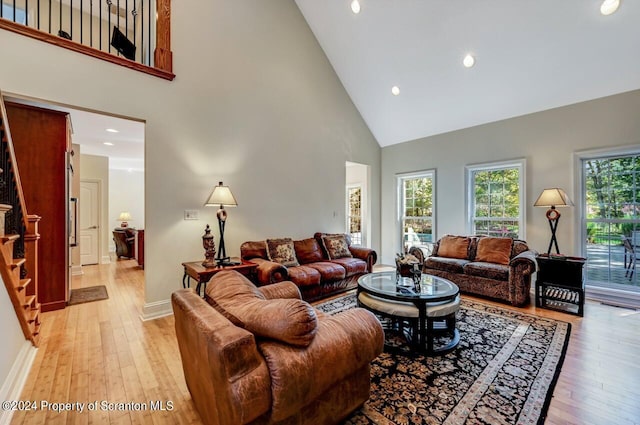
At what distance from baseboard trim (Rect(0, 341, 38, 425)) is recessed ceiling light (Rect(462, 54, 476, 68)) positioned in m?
5.83

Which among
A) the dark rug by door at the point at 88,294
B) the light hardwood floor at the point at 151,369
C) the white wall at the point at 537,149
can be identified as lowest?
the light hardwood floor at the point at 151,369

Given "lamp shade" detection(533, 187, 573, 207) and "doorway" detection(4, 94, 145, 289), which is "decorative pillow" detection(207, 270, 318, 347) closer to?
"doorway" detection(4, 94, 145, 289)

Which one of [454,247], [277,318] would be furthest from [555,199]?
[277,318]

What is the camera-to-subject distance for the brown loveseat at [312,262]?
3.64 meters

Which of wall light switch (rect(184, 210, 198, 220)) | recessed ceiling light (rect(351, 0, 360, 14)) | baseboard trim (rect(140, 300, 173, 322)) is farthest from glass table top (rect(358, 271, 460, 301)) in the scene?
recessed ceiling light (rect(351, 0, 360, 14))

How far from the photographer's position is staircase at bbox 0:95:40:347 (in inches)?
83.7

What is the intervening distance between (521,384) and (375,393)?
109cm

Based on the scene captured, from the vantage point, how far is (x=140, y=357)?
243 cm

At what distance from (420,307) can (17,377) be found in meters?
3.10

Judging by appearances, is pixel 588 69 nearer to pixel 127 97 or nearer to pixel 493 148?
pixel 493 148

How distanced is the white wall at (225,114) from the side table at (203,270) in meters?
0.16

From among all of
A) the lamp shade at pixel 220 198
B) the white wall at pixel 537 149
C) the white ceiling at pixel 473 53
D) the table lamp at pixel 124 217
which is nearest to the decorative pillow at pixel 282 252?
the lamp shade at pixel 220 198

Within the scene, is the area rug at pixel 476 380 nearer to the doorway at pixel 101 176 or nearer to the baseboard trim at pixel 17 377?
the baseboard trim at pixel 17 377

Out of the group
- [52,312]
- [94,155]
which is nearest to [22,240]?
[52,312]
